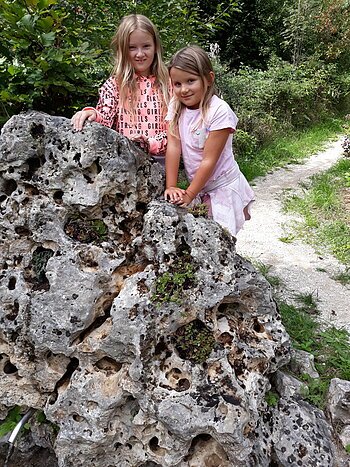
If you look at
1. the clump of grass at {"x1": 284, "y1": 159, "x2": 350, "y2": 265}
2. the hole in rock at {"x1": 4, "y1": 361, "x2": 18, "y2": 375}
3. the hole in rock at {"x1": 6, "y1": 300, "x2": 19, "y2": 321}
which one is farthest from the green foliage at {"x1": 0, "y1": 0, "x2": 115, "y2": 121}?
the clump of grass at {"x1": 284, "y1": 159, "x2": 350, "y2": 265}

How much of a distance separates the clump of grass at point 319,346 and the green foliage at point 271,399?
0.39m

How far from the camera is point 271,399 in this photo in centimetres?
285

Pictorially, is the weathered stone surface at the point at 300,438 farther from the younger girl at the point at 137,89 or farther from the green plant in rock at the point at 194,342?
the younger girl at the point at 137,89

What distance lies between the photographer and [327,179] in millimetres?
9164

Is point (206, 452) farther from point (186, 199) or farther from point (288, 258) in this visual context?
point (288, 258)

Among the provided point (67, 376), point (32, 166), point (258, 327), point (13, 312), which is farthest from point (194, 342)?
point (32, 166)

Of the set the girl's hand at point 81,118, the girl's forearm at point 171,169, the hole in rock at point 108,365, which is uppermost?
the girl's hand at point 81,118

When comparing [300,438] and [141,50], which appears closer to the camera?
[300,438]

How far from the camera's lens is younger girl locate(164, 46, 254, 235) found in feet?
9.11

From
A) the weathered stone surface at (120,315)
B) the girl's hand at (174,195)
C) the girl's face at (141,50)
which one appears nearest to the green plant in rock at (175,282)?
the weathered stone surface at (120,315)

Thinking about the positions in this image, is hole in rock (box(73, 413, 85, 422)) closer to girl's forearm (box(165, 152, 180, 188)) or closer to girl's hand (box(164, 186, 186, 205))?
girl's hand (box(164, 186, 186, 205))

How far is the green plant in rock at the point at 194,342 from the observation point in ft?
8.35

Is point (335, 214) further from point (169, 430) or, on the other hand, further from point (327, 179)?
point (169, 430)

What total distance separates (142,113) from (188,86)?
0.42m
